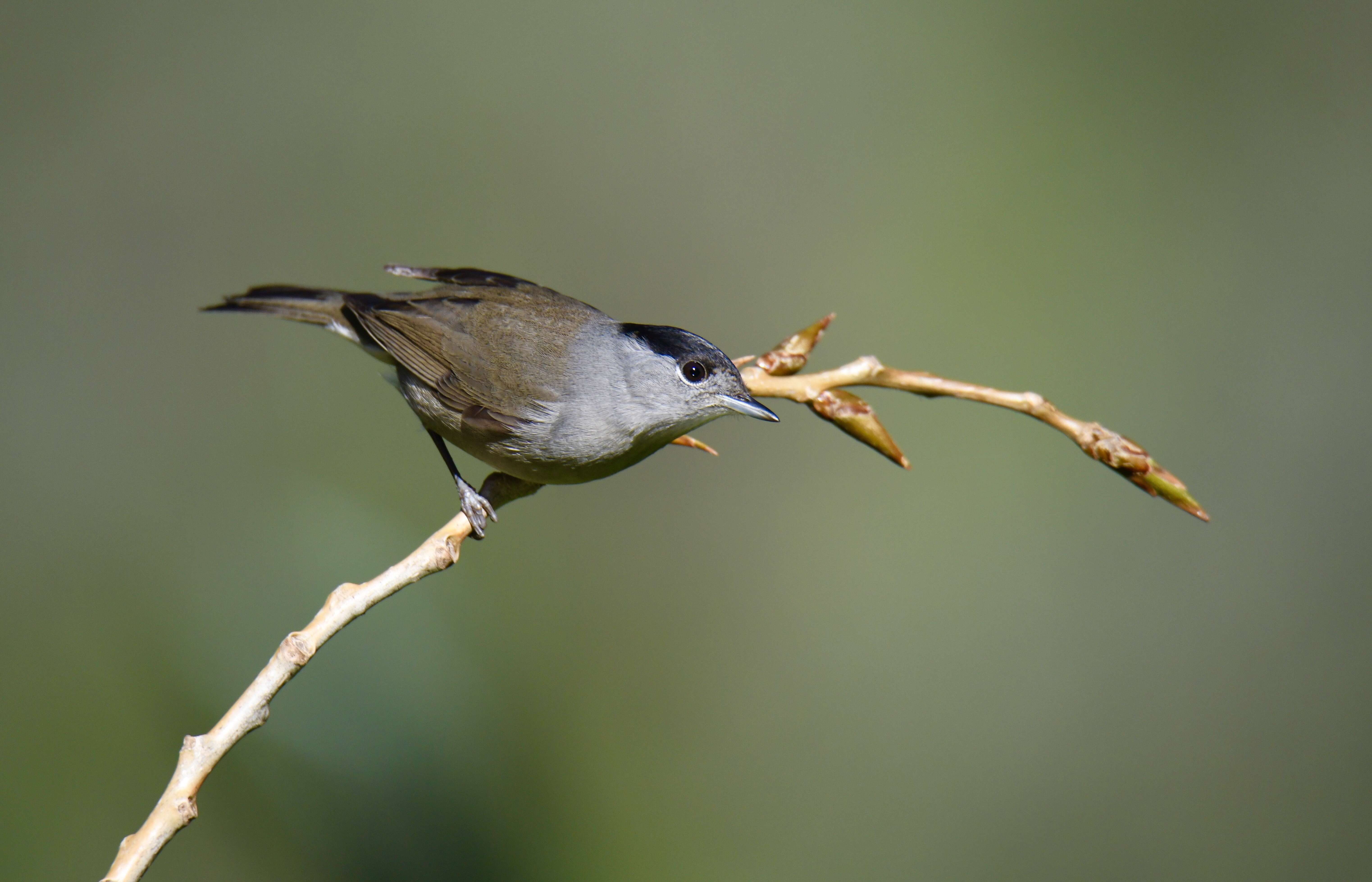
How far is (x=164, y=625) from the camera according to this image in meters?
2.99

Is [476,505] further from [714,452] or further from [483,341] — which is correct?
[714,452]

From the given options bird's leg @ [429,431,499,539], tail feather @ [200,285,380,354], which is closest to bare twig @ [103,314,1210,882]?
bird's leg @ [429,431,499,539]

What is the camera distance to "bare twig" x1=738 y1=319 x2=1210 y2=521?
4.14 feet

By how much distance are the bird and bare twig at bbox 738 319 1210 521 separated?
0.19 metres

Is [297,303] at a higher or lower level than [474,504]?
higher

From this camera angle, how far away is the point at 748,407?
1710 mm

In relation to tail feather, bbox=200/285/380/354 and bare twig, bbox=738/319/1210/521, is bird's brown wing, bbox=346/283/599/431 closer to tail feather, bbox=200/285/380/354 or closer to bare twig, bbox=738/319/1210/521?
tail feather, bbox=200/285/380/354

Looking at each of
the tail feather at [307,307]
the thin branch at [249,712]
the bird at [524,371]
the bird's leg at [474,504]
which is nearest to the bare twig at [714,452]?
the thin branch at [249,712]

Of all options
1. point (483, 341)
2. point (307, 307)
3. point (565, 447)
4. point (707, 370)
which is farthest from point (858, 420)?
point (307, 307)

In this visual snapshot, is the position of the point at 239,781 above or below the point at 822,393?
below

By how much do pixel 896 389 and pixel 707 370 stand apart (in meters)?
0.45

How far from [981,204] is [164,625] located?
3.55 meters

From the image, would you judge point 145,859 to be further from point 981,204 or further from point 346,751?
point 981,204

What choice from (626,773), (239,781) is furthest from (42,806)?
(626,773)
